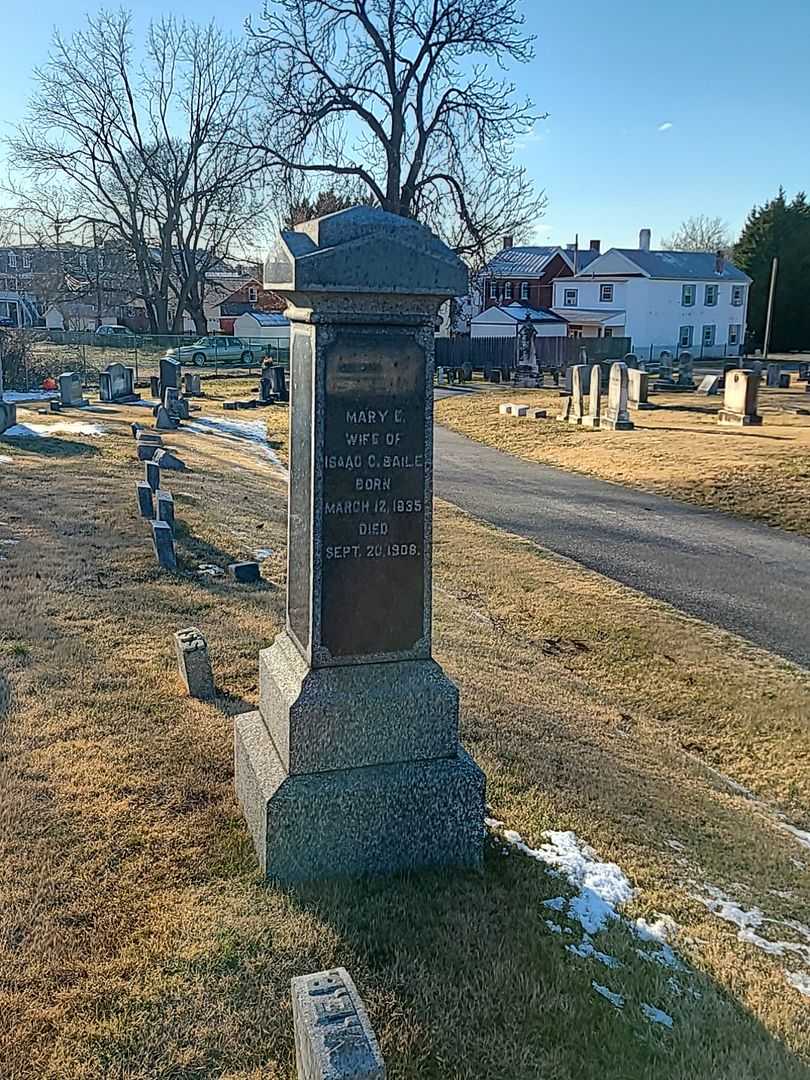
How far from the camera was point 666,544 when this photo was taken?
1245 centimetres

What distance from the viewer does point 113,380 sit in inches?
1025

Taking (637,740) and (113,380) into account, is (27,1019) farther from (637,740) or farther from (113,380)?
(113,380)

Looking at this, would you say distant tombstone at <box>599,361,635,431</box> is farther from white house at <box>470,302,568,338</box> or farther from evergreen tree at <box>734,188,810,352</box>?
evergreen tree at <box>734,188,810,352</box>

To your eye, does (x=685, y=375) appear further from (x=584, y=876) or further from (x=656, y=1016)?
(x=656, y=1016)

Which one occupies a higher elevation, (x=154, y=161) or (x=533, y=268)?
(x=154, y=161)

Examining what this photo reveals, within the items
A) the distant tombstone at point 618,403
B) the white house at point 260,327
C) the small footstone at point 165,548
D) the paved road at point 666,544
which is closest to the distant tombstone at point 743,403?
the distant tombstone at point 618,403

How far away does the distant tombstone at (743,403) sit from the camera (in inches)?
912

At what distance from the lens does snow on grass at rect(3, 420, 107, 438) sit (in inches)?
635

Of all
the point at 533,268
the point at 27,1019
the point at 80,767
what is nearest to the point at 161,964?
the point at 27,1019

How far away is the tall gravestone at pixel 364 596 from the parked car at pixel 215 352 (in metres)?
41.2

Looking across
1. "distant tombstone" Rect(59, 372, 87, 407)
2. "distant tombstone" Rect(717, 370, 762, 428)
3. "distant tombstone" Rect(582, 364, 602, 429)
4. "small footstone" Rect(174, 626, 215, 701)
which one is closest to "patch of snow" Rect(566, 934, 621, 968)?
"small footstone" Rect(174, 626, 215, 701)

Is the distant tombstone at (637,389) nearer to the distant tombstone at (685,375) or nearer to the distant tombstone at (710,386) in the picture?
the distant tombstone at (710,386)

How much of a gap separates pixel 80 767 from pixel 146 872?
967 mm

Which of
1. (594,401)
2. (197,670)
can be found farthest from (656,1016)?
(594,401)
